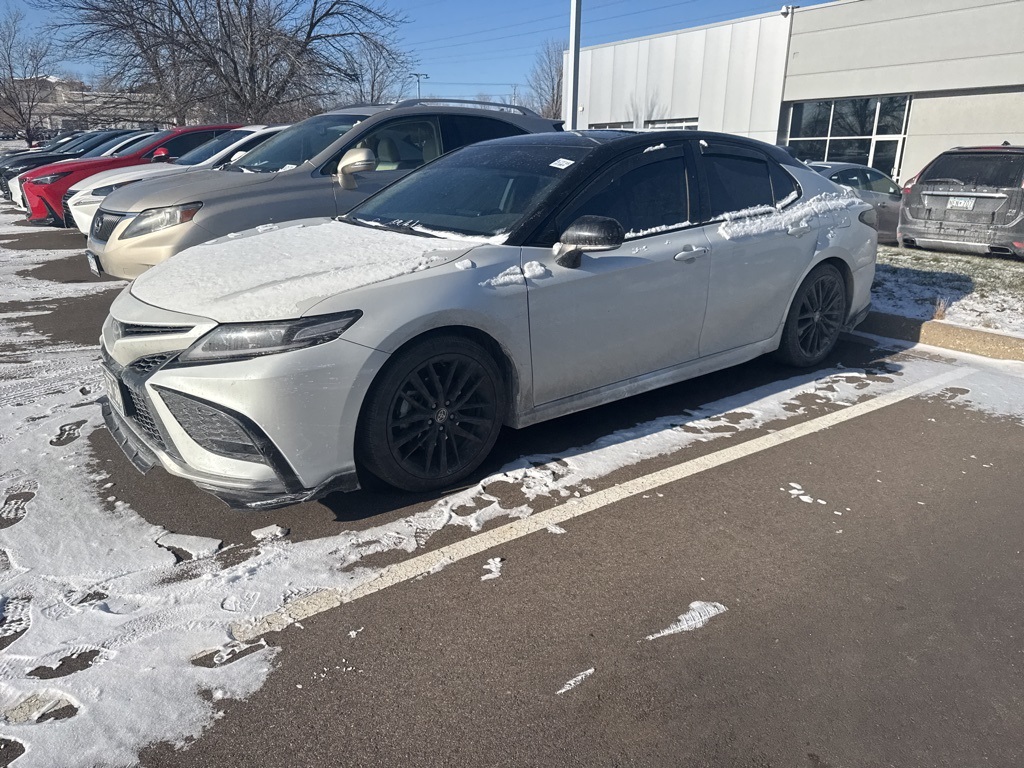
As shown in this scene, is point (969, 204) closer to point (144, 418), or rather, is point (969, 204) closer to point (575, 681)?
point (575, 681)

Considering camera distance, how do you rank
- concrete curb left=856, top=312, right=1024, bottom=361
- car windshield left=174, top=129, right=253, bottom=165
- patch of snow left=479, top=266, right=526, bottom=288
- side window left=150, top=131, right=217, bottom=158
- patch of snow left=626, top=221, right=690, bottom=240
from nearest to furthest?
patch of snow left=479, top=266, right=526, bottom=288
patch of snow left=626, top=221, right=690, bottom=240
concrete curb left=856, top=312, right=1024, bottom=361
car windshield left=174, top=129, right=253, bottom=165
side window left=150, top=131, right=217, bottom=158

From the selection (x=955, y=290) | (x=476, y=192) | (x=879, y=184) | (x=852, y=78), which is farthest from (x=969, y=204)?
(x=852, y=78)

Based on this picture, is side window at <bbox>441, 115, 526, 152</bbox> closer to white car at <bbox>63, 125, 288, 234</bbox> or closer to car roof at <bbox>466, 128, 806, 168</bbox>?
car roof at <bbox>466, 128, 806, 168</bbox>

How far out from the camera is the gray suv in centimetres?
635

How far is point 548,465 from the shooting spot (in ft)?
12.9

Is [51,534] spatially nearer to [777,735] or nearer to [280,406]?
[280,406]

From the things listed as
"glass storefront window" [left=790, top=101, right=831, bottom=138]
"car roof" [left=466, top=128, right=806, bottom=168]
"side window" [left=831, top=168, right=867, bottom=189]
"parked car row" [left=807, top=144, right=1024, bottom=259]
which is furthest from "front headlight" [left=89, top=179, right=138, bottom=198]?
"glass storefront window" [left=790, top=101, right=831, bottom=138]

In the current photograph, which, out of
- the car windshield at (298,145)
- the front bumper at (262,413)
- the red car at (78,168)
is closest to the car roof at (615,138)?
the front bumper at (262,413)

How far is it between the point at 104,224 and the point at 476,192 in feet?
14.1

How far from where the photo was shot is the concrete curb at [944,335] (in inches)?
229

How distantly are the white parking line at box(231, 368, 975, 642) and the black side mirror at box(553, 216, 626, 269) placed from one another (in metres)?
1.16

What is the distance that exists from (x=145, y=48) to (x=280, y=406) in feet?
78.4

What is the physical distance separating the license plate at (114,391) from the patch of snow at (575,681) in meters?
2.26

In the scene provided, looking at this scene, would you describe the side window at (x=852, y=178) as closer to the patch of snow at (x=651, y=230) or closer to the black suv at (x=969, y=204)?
the black suv at (x=969, y=204)
